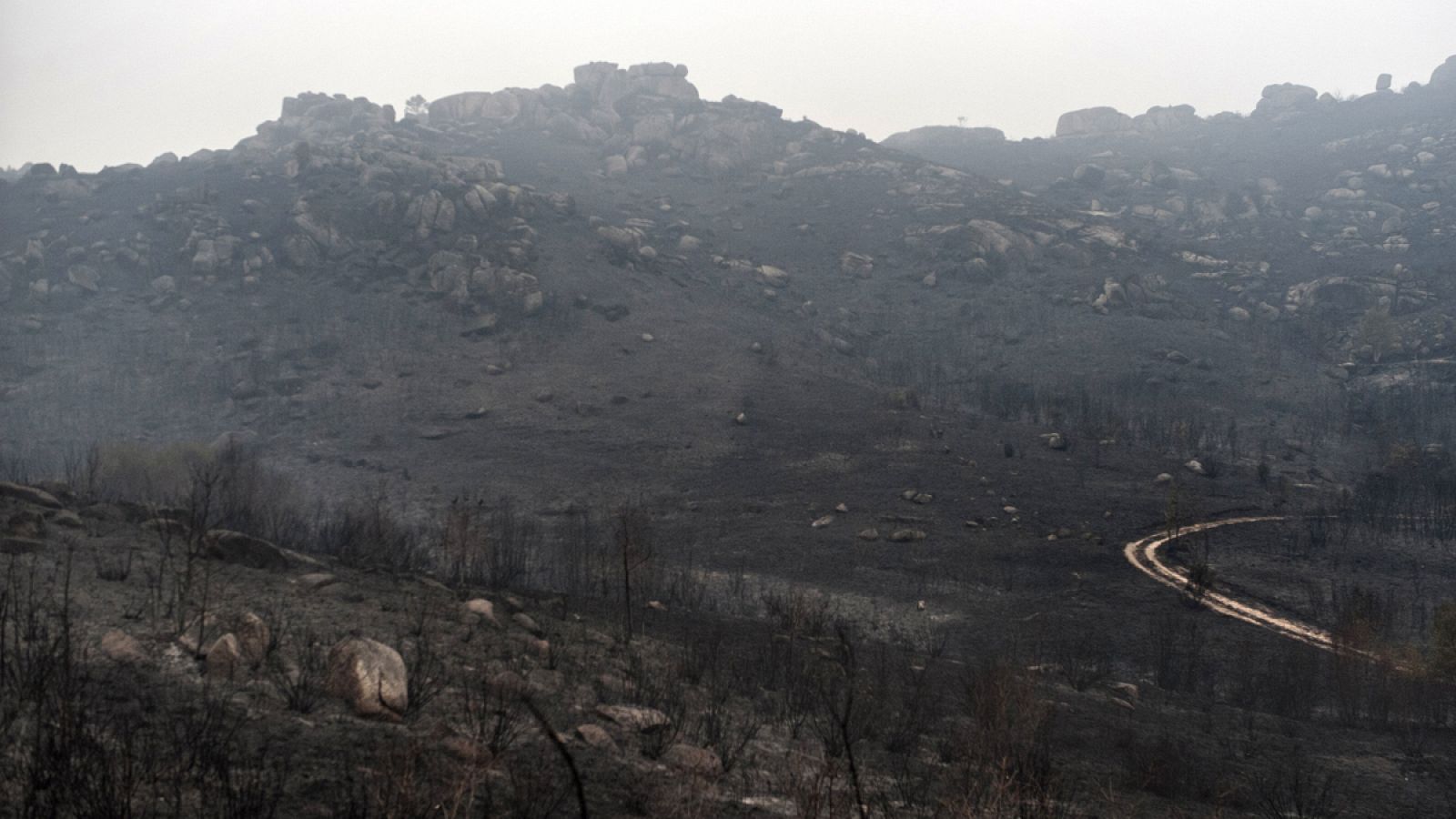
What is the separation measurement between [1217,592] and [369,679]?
1171 inches

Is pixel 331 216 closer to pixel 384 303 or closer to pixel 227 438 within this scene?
pixel 384 303

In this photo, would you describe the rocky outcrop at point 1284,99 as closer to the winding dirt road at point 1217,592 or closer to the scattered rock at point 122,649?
the winding dirt road at point 1217,592

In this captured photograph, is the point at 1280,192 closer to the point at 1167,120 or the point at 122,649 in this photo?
the point at 1167,120

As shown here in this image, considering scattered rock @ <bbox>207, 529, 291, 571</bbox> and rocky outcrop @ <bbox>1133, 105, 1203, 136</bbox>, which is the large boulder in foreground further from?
rocky outcrop @ <bbox>1133, 105, 1203, 136</bbox>

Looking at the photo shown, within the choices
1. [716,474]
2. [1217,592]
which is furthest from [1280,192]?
[1217,592]

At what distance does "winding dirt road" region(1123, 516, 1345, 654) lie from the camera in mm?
28141

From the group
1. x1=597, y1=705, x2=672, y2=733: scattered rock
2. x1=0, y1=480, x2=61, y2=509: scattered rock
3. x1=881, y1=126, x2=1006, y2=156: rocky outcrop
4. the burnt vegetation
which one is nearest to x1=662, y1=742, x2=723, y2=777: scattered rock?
the burnt vegetation

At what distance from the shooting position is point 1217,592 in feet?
105

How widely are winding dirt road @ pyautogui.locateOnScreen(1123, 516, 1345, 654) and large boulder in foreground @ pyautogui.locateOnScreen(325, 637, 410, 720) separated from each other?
2333 cm

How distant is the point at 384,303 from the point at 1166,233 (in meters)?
86.5

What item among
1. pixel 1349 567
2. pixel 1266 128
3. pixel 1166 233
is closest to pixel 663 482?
pixel 1349 567

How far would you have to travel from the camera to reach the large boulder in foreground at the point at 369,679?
1162 cm

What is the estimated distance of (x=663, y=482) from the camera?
4744 cm

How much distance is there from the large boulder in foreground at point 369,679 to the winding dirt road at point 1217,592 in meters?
23.3
